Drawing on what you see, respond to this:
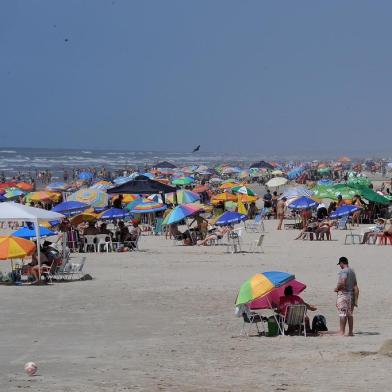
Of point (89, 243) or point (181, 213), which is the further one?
point (181, 213)

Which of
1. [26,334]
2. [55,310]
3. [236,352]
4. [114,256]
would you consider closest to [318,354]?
[236,352]

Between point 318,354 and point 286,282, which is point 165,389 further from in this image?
point 286,282

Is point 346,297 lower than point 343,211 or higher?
higher

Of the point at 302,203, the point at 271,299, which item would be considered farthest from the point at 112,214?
the point at 271,299

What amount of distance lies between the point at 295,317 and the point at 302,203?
16.5m

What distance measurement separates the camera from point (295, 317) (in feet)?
34.7

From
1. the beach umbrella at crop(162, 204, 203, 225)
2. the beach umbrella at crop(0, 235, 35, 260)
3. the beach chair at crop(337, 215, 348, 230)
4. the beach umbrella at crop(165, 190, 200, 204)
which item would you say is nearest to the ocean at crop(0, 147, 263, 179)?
the beach umbrella at crop(165, 190, 200, 204)

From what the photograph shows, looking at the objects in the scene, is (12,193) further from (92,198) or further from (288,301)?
(288,301)

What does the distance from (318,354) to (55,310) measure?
14.7 ft

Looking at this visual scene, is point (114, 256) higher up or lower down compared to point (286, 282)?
lower down

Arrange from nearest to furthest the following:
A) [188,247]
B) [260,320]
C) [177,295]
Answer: [260,320] < [177,295] < [188,247]

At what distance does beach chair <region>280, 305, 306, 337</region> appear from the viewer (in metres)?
10.5

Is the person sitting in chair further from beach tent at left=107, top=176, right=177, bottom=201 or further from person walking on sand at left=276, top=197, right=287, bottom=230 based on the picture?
person walking on sand at left=276, top=197, right=287, bottom=230

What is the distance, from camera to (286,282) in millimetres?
10625
